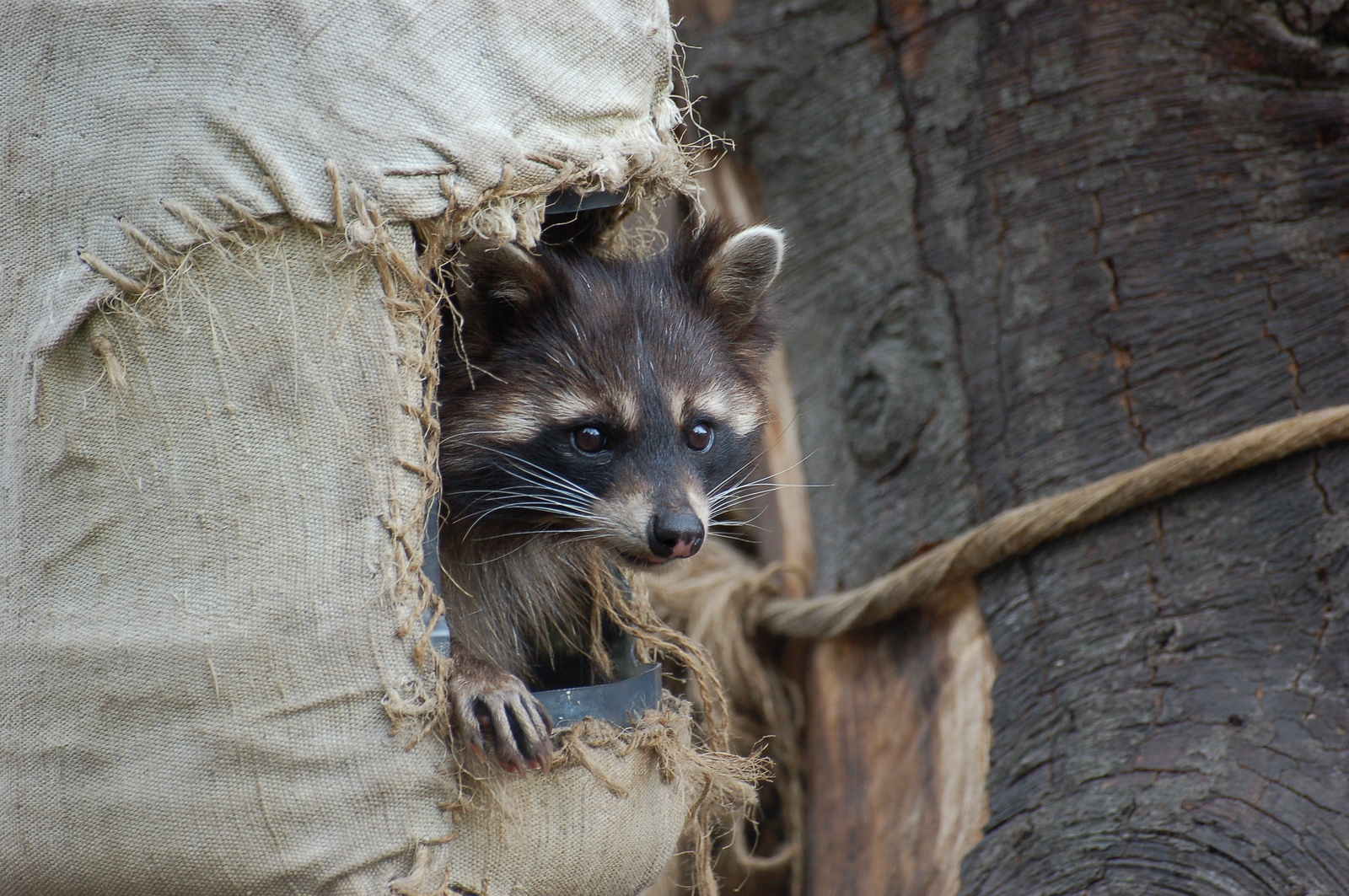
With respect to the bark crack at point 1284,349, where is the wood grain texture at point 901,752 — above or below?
below

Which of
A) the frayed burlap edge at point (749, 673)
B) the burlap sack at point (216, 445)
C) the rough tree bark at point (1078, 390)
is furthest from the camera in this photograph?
the frayed burlap edge at point (749, 673)

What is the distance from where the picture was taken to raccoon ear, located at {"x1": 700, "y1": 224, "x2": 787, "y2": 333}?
2.95 metres

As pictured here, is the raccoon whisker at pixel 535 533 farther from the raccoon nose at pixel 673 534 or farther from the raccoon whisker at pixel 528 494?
the raccoon nose at pixel 673 534

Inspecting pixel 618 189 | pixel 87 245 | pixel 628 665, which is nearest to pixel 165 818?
pixel 87 245

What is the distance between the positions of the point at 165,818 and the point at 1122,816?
2104 mm

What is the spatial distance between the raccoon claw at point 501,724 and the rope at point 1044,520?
5.45 feet

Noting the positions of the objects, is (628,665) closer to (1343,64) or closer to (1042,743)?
(1042,743)

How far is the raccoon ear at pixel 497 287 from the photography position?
2.61 meters

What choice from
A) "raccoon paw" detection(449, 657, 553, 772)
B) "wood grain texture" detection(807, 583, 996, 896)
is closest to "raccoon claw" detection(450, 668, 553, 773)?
"raccoon paw" detection(449, 657, 553, 772)

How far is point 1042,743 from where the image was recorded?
3271 mm

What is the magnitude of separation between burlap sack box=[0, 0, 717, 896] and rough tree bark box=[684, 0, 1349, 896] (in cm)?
182

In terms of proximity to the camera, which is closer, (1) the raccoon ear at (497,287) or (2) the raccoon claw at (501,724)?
(2) the raccoon claw at (501,724)

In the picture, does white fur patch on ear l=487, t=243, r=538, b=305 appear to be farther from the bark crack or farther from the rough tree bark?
the bark crack

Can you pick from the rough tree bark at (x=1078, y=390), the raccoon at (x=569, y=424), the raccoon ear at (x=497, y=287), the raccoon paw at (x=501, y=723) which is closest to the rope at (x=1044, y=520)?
the rough tree bark at (x=1078, y=390)
